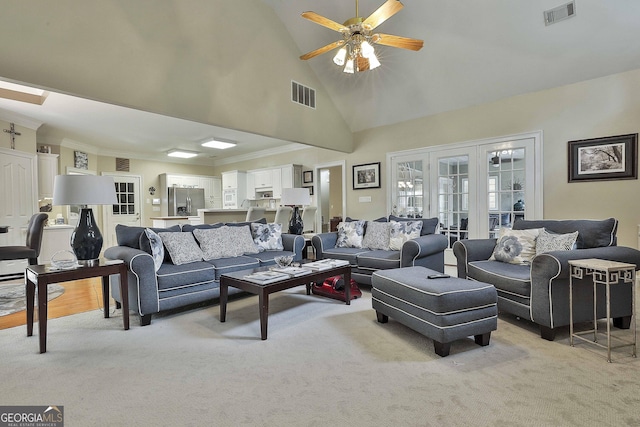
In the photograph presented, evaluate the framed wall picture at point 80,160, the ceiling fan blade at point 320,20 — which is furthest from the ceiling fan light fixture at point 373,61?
the framed wall picture at point 80,160

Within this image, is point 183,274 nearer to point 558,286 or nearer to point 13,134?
point 558,286

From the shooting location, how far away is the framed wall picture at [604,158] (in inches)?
150

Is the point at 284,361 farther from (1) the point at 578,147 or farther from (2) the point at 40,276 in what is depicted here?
(1) the point at 578,147

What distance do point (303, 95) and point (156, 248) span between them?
3609 millimetres

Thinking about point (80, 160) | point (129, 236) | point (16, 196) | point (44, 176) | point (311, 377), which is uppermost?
point (80, 160)

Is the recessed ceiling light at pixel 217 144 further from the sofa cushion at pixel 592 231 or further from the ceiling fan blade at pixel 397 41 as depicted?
the sofa cushion at pixel 592 231

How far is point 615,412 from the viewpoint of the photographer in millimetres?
1567

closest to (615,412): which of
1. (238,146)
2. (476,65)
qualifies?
(476,65)

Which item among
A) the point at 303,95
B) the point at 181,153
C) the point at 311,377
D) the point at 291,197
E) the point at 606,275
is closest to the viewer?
the point at 311,377

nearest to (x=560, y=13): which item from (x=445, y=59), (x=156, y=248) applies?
(x=445, y=59)

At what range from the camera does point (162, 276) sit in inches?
115

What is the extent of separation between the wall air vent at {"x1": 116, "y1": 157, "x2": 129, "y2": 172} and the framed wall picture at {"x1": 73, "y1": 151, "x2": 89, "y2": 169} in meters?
0.76

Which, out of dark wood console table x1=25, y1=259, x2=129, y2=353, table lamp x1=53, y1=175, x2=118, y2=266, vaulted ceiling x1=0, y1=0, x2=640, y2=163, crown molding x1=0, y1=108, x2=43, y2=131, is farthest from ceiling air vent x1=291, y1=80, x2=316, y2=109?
crown molding x1=0, y1=108, x2=43, y2=131

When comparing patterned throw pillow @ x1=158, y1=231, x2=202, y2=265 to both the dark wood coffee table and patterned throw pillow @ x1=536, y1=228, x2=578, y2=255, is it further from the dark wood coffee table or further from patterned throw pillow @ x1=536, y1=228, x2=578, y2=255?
patterned throw pillow @ x1=536, y1=228, x2=578, y2=255
